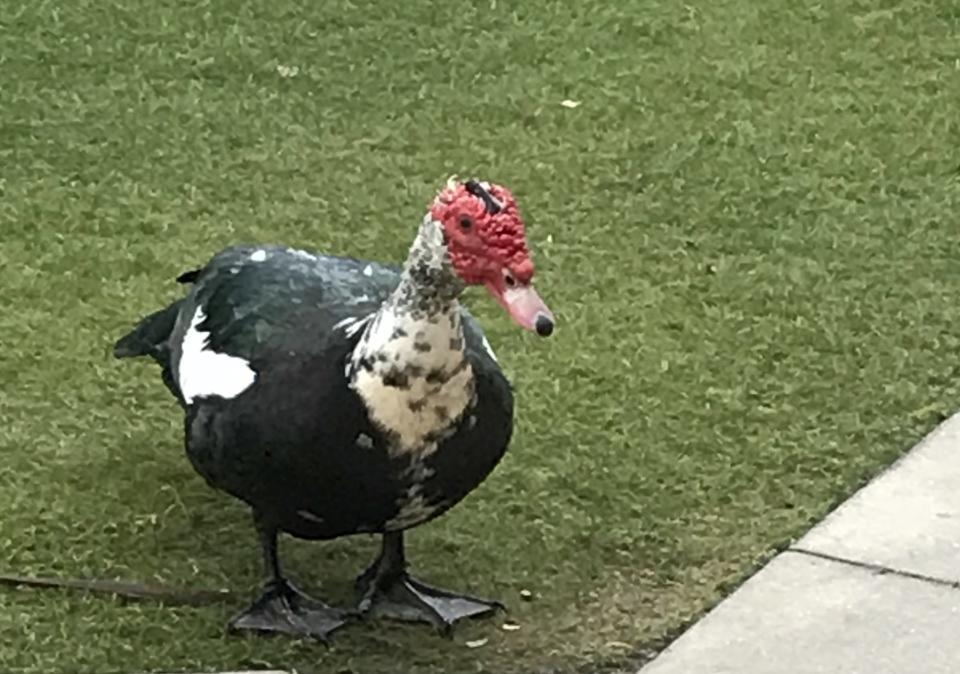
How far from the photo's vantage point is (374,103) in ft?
19.6

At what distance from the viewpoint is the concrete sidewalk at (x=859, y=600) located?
135 inches

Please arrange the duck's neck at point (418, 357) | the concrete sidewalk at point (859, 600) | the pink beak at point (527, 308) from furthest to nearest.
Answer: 1. the concrete sidewalk at point (859, 600)
2. the duck's neck at point (418, 357)
3. the pink beak at point (527, 308)

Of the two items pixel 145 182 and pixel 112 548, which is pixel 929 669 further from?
pixel 145 182

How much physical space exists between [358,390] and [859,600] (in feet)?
3.34

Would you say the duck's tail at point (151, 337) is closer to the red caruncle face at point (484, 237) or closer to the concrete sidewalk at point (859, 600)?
the red caruncle face at point (484, 237)

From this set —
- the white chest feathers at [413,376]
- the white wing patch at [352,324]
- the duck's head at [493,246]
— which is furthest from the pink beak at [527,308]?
the white wing patch at [352,324]

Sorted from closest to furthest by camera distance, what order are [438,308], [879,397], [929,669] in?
[438,308], [929,669], [879,397]

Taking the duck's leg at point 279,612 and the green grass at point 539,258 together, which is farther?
the green grass at point 539,258

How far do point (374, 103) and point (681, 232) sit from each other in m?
1.25

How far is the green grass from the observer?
12.2 ft

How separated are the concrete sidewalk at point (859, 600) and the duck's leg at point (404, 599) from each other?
1.17 feet

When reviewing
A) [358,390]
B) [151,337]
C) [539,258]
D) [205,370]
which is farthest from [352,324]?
[539,258]

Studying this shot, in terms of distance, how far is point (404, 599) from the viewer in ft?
11.7

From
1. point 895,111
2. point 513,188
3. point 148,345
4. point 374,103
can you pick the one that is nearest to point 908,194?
point 895,111
